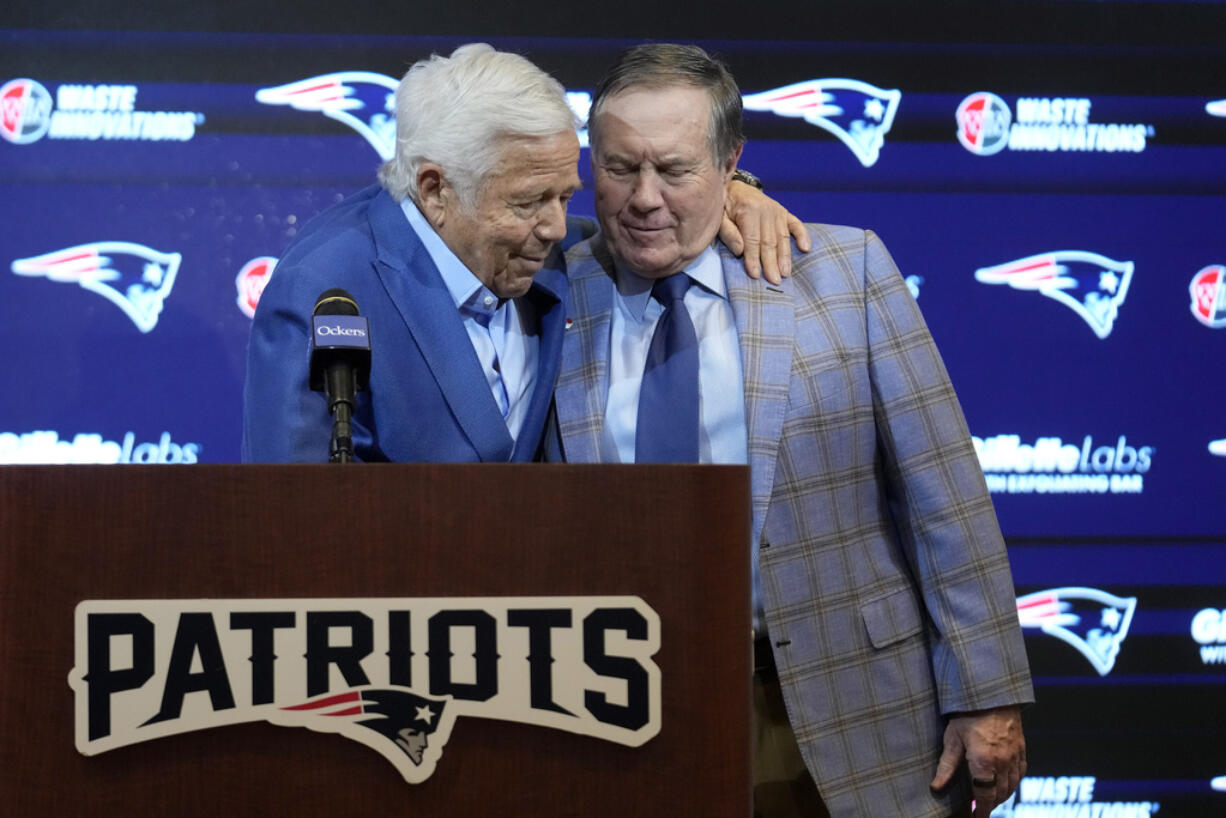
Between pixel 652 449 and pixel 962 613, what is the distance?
535 millimetres

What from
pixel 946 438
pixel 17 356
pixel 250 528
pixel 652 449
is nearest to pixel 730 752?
pixel 250 528

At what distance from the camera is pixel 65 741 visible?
1.25 metres

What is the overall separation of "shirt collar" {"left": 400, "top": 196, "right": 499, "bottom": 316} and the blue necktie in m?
0.27

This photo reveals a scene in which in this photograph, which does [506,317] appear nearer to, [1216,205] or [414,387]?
[414,387]

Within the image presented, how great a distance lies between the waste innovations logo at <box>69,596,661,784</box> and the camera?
1.25 meters

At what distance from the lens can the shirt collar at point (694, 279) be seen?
2168 mm

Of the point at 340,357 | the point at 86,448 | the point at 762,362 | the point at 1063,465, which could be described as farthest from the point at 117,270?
the point at 1063,465

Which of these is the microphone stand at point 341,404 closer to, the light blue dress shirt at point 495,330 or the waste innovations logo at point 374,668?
the waste innovations logo at point 374,668

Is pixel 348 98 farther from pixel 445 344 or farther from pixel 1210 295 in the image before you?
pixel 1210 295

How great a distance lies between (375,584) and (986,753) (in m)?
1.14

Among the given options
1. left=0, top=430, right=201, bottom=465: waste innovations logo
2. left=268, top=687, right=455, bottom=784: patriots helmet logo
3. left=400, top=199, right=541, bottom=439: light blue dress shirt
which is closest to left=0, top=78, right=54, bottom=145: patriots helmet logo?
left=0, top=430, right=201, bottom=465: waste innovations logo

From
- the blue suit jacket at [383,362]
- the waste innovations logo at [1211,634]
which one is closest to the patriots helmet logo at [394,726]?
the blue suit jacket at [383,362]

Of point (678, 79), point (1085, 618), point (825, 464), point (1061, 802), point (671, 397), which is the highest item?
point (678, 79)

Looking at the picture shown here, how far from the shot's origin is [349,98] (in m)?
3.27
